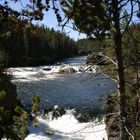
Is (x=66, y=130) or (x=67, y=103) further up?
(x=67, y=103)

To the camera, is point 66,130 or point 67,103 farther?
point 67,103

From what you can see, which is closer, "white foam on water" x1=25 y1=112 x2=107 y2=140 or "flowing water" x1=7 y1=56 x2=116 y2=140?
"white foam on water" x1=25 y1=112 x2=107 y2=140

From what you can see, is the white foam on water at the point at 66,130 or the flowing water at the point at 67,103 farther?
the flowing water at the point at 67,103

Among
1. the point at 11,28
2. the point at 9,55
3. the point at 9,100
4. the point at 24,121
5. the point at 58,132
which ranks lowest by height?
the point at 58,132

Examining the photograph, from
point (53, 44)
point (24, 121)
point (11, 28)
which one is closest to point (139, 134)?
point (24, 121)

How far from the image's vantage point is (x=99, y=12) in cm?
278

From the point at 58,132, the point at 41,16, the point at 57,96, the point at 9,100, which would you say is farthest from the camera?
the point at 57,96

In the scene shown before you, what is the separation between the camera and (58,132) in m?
24.1

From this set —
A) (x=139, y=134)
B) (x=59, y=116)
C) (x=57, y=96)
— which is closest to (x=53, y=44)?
(x=57, y=96)

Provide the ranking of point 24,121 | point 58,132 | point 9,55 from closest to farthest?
point 9,55, point 24,121, point 58,132

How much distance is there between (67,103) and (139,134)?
22243 mm

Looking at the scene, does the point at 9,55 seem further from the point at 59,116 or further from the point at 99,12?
the point at 59,116

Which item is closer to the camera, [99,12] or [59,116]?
[99,12]

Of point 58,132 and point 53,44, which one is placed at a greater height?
point 53,44
